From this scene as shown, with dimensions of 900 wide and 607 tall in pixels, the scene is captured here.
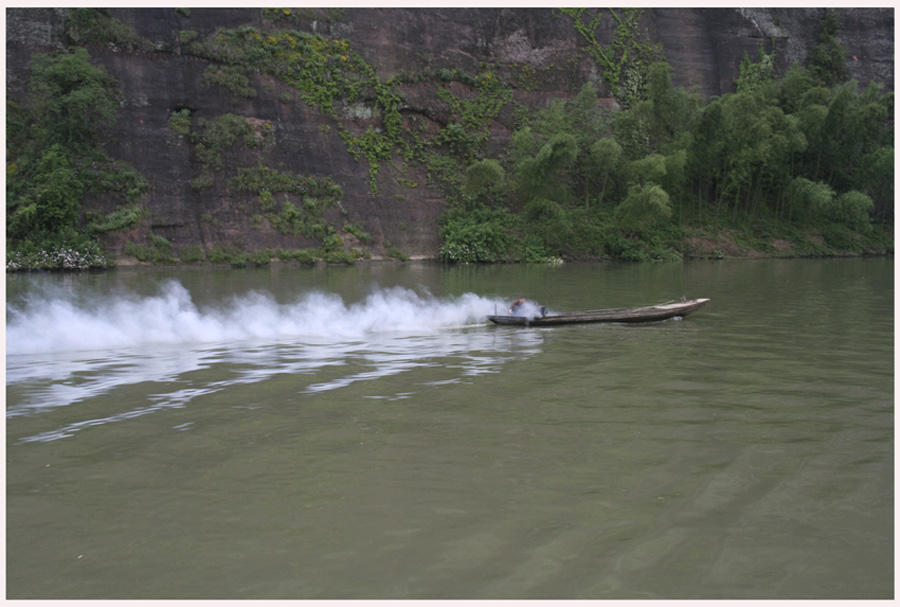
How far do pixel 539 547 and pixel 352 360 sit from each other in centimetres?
599

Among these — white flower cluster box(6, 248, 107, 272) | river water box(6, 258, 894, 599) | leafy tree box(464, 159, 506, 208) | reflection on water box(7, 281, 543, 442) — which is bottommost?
river water box(6, 258, 894, 599)

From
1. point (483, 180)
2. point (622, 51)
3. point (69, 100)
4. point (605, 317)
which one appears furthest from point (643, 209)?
point (69, 100)

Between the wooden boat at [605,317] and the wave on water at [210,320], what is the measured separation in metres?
0.86

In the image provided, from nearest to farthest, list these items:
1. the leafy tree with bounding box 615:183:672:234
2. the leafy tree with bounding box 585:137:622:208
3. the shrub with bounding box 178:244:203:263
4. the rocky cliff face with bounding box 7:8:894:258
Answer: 1. the shrub with bounding box 178:244:203:263
2. the rocky cliff face with bounding box 7:8:894:258
3. the leafy tree with bounding box 615:183:672:234
4. the leafy tree with bounding box 585:137:622:208

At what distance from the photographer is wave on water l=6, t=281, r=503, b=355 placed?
11.1 m

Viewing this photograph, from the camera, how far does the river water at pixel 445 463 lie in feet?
13.3

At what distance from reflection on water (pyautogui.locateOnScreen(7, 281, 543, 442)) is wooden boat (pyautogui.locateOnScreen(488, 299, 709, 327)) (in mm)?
589

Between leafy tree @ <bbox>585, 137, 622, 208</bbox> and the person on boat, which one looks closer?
the person on boat

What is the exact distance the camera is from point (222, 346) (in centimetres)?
1093

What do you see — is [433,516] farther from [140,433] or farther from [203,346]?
[203,346]

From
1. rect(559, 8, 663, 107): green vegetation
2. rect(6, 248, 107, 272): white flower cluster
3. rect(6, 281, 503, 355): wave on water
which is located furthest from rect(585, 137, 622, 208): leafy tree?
rect(6, 248, 107, 272): white flower cluster

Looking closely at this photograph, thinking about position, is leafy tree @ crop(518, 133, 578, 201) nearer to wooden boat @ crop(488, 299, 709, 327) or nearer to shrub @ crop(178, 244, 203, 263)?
shrub @ crop(178, 244, 203, 263)

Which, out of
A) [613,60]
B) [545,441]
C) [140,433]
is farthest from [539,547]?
[613,60]

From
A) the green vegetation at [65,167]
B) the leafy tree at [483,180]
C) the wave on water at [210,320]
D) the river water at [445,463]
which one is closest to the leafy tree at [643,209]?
the leafy tree at [483,180]
